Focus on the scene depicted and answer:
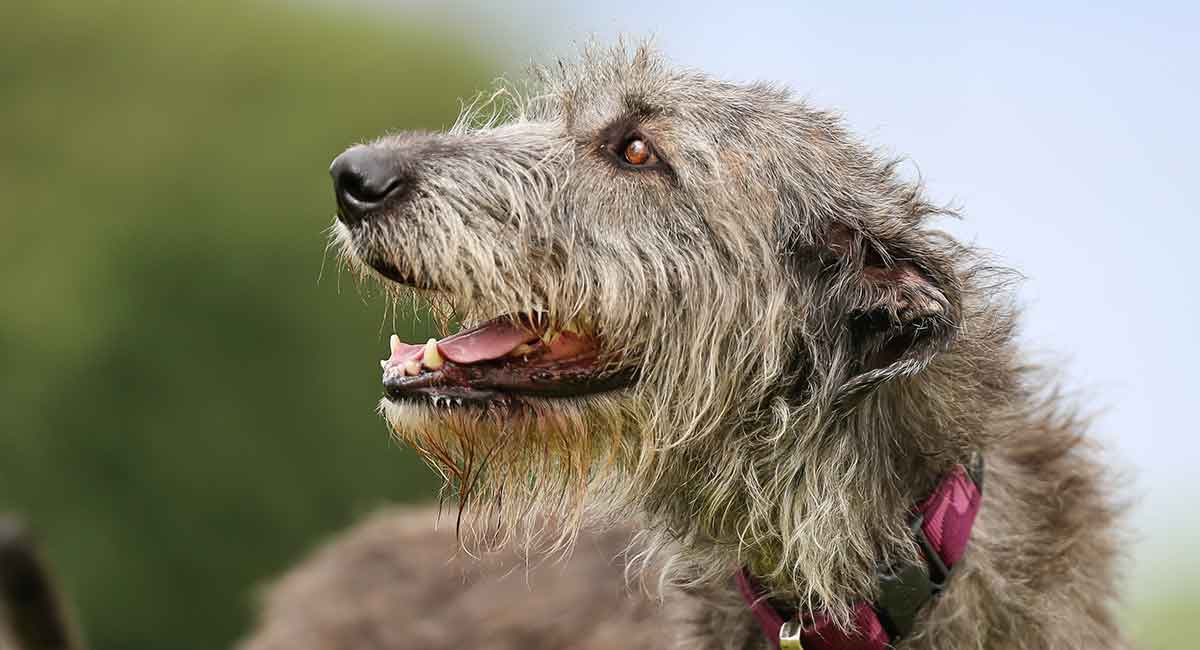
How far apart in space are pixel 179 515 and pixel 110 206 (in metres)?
3.79

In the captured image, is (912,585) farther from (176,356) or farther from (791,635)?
(176,356)

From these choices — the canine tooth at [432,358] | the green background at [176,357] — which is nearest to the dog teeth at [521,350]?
the canine tooth at [432,358]

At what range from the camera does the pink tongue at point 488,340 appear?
4.44m

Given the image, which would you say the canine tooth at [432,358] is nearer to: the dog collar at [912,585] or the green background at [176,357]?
the dog collar at [912,585]

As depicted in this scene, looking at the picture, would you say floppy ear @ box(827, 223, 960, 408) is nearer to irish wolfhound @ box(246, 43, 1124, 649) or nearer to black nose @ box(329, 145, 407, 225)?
irish wolfhound @ box(246, 43, 1124, 649)

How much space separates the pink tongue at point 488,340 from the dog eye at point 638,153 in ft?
2.06

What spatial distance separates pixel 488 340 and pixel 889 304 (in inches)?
47.2

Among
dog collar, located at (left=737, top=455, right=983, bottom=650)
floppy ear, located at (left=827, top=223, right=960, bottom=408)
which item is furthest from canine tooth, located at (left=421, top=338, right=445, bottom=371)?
dog collar, located at (left=737, top=455, right=983, bottom=650)

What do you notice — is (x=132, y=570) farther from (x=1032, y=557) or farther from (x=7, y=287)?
(x=1032, y=557)

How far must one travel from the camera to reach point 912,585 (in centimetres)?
423

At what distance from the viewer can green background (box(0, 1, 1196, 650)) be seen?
17.1 metres

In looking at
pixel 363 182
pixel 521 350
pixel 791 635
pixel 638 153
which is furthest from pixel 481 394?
pixel 791 635

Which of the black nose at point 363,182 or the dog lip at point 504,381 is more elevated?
the black nose at point 363,182

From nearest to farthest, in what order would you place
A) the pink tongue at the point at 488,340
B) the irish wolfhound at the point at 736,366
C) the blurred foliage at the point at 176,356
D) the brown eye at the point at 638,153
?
the irish wolfhound at the point at 736,366, the pink tongue at the point at 488,340, the brown eye at the point at 638,153, the blurred foliage at the point at 176,356
